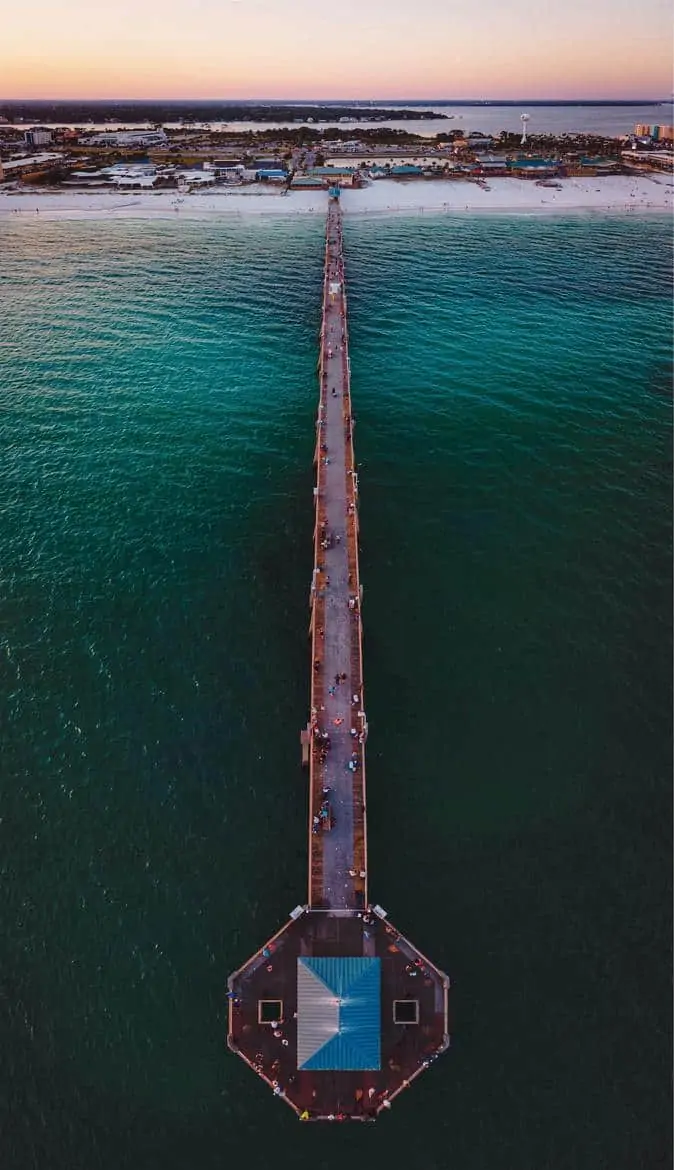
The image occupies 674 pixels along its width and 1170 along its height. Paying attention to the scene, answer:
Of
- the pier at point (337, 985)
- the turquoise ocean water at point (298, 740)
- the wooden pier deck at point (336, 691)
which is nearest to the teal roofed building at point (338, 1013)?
the pier at point (337, 985)

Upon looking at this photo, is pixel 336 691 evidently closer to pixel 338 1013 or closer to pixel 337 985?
pixel 337 985

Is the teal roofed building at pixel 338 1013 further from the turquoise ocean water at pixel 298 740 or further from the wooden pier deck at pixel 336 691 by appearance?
the wooden pier deck at pixel 336 691

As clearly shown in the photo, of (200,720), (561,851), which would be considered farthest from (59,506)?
(561,851)

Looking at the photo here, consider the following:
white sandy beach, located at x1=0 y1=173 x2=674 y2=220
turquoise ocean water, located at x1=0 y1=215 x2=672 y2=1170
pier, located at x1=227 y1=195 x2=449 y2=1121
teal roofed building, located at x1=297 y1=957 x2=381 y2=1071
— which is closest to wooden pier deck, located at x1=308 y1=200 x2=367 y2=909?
pier, located at x1=227 y1=195 x2=449 y2=1121

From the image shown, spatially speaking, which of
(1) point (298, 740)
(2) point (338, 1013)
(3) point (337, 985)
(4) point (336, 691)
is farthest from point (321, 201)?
(2) point (338, 1013)

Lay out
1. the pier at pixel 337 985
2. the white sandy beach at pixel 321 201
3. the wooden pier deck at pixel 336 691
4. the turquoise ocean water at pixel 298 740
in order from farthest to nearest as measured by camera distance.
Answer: the white sandy beach at pixel 321 201
the wooden pier deck at pixel 336 691
the turquoise ocean water at pixel 298 740
the pier at pixel 337 985

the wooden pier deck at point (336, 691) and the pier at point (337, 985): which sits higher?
the wooden pier deck at point (336, 691)

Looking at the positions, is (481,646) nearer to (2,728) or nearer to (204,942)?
(204,942)

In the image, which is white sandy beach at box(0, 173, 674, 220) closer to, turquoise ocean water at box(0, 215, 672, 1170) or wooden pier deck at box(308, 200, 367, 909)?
turquoise ocean water at box(0, 215, 672, 1170)
